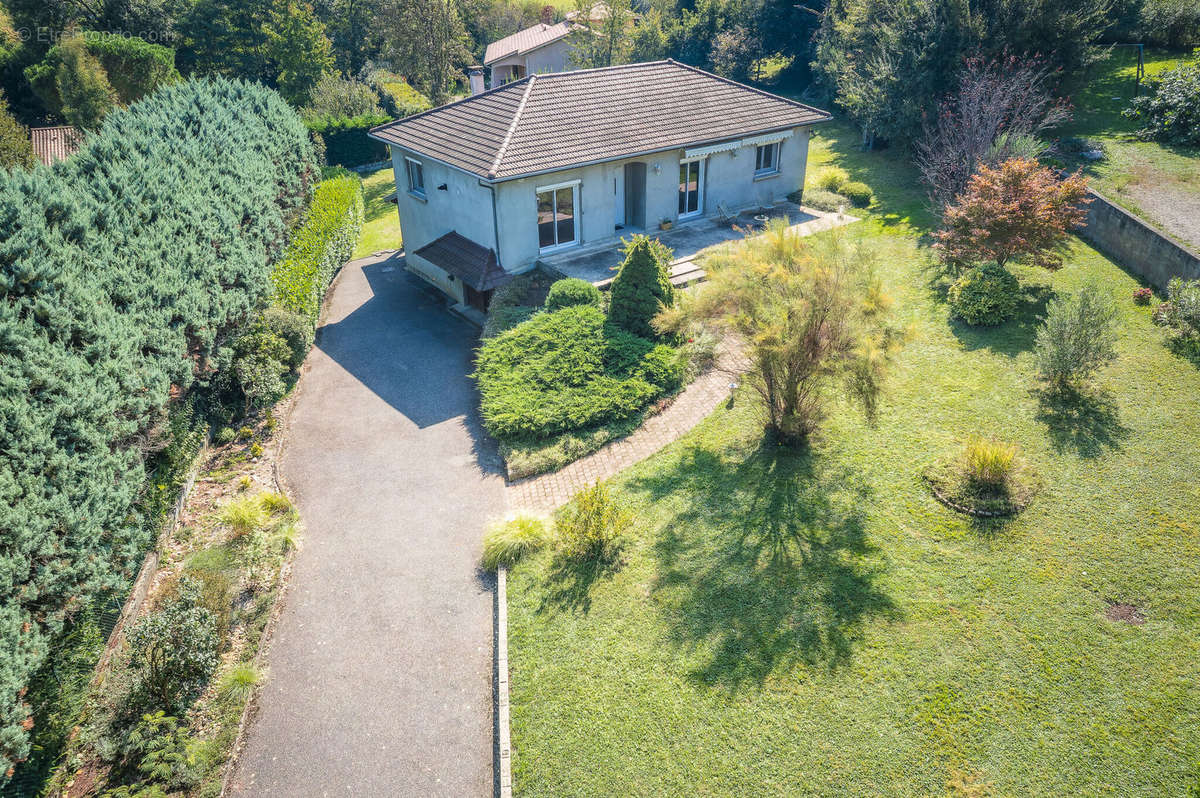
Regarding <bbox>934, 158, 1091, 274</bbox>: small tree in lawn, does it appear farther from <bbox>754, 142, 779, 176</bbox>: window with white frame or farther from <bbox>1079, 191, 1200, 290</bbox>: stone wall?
<bbox>754, 142, 779, 176</bbox>: window with white frame

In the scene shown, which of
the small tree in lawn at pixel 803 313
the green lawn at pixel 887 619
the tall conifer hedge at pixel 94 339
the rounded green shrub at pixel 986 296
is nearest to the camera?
the green lawn at pixel 887 619

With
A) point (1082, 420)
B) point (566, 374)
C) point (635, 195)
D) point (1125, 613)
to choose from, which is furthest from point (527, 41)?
point (1125, 613)

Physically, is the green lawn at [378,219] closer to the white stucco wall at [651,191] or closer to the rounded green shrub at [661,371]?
the white stucco wall at [651,191]

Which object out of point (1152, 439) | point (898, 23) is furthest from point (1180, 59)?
point (1152, 439)

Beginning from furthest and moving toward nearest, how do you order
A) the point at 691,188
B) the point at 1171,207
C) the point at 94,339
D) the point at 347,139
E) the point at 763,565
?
the point at 347,139
the point at 691,188
the point at 1171,207
the point at 763,565
the point at 94,339

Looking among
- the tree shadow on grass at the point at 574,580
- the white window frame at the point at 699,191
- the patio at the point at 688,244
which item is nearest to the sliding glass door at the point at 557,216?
the patio at the point at 688,244

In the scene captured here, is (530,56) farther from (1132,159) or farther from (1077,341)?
(1077,341)

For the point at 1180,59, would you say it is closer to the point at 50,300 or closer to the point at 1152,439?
the point at 1152,439

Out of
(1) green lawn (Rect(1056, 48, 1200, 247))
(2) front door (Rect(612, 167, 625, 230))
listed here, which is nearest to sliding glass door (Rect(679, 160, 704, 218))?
(2) front door (Rect(612, 167, 625, 230))
